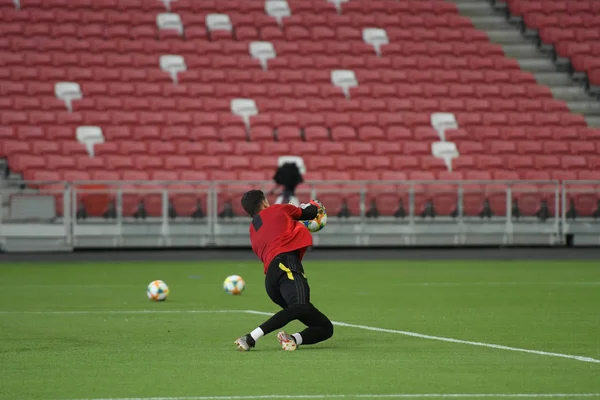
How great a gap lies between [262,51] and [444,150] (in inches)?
276

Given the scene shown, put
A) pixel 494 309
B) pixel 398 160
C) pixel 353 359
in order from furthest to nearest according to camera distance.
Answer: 1. pixel 398 160
2. pixel 494 309
3. pixel 353 359

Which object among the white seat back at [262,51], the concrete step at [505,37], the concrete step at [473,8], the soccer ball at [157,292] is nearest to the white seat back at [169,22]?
the white seat back at [262,51]

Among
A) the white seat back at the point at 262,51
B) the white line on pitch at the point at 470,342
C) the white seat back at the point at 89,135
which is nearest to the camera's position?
the white line on pitch at the point at 470,342

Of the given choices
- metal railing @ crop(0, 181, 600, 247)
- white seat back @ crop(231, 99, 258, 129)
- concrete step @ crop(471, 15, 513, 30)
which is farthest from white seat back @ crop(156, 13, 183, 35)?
metal railing @ crop(0, 181, 600, 247)

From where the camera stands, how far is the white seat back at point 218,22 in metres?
34.0

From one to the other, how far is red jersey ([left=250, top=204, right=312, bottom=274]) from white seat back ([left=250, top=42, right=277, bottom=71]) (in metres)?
23.6

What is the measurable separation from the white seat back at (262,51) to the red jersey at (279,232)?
927 inches

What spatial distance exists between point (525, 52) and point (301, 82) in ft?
26.6

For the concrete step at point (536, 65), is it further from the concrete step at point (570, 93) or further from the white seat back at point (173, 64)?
the white seat back at point (173, 64)

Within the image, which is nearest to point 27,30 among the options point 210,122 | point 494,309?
point 210,122

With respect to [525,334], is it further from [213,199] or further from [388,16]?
[388,16]

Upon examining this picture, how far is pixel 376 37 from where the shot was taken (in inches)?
1351

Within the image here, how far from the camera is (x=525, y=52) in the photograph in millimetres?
35188

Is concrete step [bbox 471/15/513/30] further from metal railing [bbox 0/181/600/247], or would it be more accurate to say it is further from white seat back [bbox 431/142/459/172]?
metal railing [bbox 0/181/600/247]
